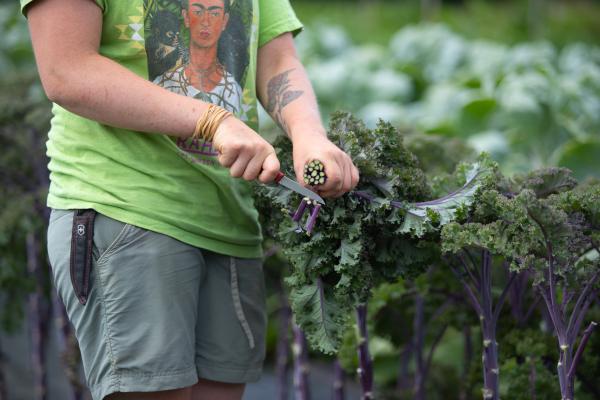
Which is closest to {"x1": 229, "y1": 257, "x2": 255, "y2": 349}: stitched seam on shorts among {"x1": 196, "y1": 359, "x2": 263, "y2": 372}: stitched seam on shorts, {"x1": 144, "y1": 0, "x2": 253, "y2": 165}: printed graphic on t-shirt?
{"x1": 196, "y1": 359, "x2": 263, "y2": 372}: stitched seam on shorts

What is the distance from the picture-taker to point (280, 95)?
7.79 feet

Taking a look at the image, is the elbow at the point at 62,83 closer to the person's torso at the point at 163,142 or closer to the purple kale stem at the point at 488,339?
the person's torso at the point at 163,142

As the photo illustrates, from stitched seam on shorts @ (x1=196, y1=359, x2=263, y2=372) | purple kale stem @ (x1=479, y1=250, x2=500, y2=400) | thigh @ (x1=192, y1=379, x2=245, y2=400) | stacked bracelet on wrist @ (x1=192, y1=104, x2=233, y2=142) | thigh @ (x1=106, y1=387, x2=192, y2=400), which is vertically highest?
stacked bracelet on wrist @ (x1=192, y1=104, x2=233, y2=142)

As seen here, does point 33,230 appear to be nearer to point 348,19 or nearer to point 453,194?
point 453,194

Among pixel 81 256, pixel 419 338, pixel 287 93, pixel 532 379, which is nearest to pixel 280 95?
pixel 287 93

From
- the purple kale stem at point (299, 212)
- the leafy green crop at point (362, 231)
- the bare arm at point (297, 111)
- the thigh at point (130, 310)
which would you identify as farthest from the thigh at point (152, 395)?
the bare arm at point (297, 111)

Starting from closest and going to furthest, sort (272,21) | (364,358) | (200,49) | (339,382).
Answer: (200,49)
(272,21)
(364,358)
(339,382)

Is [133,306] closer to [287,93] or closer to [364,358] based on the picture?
[287,93]

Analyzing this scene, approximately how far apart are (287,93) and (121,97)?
1.85 feet

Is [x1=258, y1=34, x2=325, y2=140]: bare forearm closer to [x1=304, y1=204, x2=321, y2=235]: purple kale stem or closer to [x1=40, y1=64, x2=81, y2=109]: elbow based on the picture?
[x1=304, y1=204, x2=321, y2=235]: purple kale stem

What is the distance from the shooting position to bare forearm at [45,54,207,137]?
197cm

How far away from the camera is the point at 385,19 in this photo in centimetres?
1473

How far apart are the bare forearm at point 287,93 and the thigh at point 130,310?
0.50 metres

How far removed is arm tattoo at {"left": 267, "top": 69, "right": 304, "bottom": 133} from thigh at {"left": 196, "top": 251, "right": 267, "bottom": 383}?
0.45 metres
